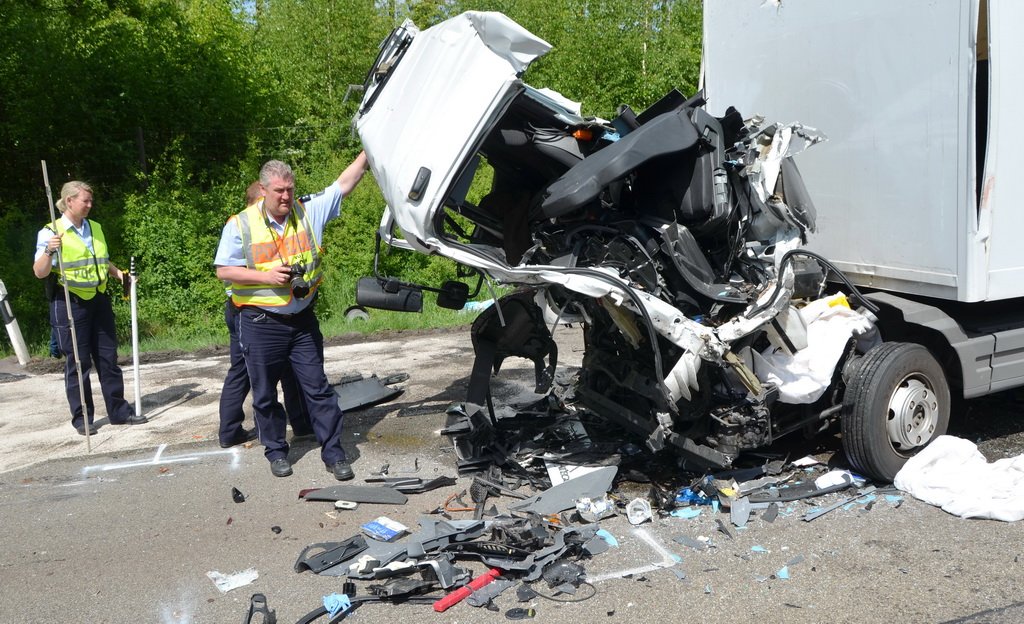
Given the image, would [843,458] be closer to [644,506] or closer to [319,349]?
[644,506]

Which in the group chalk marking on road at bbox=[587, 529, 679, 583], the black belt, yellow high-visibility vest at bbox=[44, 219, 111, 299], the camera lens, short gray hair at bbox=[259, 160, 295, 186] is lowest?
chalk marking on road at bbox=[587, 529, 679, 583]

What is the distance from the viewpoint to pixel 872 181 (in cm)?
504

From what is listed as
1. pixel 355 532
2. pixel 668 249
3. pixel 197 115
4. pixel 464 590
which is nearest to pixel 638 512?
pixel 464 590

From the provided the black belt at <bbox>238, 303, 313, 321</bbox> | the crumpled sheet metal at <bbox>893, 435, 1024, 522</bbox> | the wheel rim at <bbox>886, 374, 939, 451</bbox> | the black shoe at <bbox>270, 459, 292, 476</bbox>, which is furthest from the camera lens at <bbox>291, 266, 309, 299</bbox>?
the crumpled sheet metal at <bbox>893, 435, 1024, 522</bbox>

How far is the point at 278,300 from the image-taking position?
5.34 meters

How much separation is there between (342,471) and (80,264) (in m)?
2.80

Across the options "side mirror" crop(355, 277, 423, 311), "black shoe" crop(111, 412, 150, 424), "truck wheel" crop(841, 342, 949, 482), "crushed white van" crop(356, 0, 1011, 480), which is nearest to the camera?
"crushed white van" crop(356, 0, 1011, 480)

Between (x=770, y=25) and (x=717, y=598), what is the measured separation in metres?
3.78

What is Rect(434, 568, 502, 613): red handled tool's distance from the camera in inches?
145

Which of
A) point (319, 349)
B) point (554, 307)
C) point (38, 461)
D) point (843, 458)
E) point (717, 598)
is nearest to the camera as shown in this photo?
point (717, 598)

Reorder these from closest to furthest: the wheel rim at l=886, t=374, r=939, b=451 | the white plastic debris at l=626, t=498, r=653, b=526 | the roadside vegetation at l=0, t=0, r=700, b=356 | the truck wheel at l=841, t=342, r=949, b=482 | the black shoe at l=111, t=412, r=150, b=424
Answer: the white plastic debris at l=626, t=498, r=653, b=526 → the truck wheel at l=841, t=342, r=949, b=482 → the wheel rim at l=886, t=374, r=939, b=451 → the black shoe at l=111, t=412, r=150, b=424 → the roadside vegetation at l=0, t=0, r=700, b=356

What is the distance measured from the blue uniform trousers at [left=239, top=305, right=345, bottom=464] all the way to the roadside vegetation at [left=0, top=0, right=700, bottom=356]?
437cm

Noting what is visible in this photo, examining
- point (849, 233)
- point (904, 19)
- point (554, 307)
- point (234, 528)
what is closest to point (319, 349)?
point (234, 528)

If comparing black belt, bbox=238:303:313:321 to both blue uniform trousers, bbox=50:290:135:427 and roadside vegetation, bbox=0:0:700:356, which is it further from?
roadside vegetation, bbox=0:0:700:356
